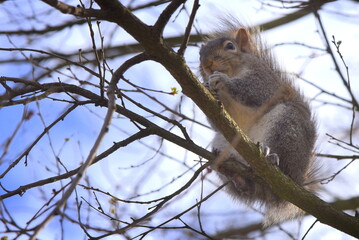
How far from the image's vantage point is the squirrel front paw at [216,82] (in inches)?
147

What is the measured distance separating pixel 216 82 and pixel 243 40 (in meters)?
1.06

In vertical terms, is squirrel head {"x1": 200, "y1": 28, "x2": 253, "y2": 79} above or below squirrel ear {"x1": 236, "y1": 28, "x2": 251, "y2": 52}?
below

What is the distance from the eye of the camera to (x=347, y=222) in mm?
2867

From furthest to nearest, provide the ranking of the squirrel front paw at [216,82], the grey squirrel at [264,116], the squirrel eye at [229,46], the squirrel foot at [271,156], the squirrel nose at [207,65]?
the squirrel eye at [229,46], the squirrel nose at [207,65], the squirrel front paw at [216,82], the grey squirrel at [264,116], the squirrel foot at [271,156]

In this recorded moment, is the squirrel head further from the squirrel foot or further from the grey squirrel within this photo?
the squirrel foot

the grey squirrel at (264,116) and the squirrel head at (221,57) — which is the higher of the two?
the squirrel head at (221,57)

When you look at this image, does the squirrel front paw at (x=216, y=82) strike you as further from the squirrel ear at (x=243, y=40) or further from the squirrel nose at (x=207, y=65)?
the squirrel ear at (x=243, y=40)

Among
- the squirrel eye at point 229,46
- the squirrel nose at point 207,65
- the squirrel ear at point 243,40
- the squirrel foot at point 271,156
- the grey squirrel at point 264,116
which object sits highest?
the squirrel ear at point 243,40

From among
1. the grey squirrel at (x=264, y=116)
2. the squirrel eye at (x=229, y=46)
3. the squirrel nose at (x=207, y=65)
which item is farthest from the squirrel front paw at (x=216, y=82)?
the squirrel eye at (x=229, y=46)

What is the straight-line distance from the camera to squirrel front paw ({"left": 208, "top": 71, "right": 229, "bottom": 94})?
3.72 meters

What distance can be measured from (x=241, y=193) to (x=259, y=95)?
2.69 feet

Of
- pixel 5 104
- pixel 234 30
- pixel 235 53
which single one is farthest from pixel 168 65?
pixel 234 30

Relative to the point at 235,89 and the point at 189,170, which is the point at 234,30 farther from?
the point at 189,170

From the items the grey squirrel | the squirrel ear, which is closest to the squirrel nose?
the grey squirrel
